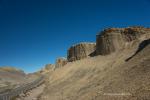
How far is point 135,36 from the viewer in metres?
50.5

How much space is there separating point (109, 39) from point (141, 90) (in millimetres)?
34764

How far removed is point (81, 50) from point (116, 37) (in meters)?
28.3

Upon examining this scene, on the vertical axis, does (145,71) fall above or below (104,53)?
below

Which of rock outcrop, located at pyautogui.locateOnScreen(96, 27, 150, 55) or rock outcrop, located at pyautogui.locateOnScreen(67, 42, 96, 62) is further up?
rock outcrop, located at pyautogui.locateOnScreen(67, 42, 96, 62)

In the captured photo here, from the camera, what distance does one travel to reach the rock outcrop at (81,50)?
254 ft

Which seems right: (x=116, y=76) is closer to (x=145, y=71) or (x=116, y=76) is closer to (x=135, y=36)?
(x=145, y=71)

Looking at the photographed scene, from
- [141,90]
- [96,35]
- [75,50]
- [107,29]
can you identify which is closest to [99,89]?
[141,90]

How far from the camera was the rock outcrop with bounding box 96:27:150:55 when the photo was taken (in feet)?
164

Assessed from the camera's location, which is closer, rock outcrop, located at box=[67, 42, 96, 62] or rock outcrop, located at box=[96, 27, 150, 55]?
rock outcrop, located at box=[96, 27, 150, 55]

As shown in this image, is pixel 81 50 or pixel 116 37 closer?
pixel 116 37

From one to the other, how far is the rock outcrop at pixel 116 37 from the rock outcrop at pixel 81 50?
21.7 m

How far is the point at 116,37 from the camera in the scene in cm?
5200

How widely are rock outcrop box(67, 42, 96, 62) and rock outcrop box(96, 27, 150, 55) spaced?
21.7 metres

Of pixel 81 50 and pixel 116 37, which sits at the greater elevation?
pixel 81 50
